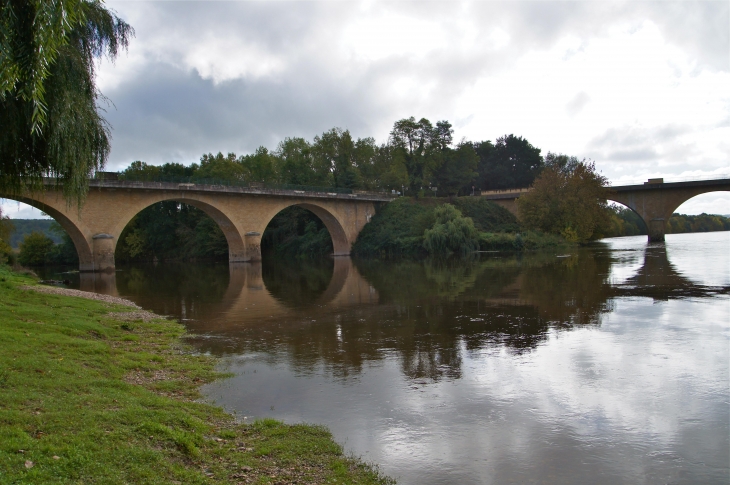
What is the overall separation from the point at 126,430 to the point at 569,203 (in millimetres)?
52314

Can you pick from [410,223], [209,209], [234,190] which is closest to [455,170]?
[410,223]

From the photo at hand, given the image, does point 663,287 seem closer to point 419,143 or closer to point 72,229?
point 72,229

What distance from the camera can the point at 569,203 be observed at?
5259cm

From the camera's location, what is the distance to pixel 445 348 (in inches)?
447

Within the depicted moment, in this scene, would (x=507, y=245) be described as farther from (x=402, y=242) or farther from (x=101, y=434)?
(x=101, y=434)

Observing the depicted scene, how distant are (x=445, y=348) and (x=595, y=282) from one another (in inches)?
528

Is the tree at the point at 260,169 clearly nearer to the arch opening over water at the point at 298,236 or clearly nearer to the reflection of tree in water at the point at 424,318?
the arch opening over water at the point at 298,236

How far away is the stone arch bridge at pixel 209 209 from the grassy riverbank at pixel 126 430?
718 inches

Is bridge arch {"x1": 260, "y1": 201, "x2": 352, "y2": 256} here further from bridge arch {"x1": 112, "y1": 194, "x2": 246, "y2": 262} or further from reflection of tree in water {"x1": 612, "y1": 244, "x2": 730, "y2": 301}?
reflection of tree in water {"x1": 612, "y1": 244, "x2": 730, "y2": 301}

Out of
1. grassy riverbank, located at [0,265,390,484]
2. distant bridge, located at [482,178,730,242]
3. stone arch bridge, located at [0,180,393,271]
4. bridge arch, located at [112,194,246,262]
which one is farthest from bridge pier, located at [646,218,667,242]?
grassy riverbank, located at [0,265,390,484]

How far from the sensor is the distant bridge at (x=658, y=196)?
55500 millimetres

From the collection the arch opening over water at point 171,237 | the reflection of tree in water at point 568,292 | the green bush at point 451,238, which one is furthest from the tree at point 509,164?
the reflection of tree in water at point 568,292

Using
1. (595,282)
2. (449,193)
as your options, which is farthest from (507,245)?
(595,282)

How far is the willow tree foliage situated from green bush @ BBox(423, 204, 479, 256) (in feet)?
125
